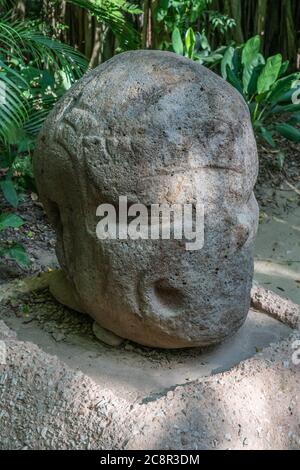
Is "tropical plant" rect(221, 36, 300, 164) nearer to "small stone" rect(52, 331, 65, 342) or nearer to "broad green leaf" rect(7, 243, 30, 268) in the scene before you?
"broad green leaf" rect(7, 243, 30, 268)

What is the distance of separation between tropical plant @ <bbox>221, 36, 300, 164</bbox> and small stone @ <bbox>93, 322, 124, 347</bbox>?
218 cm

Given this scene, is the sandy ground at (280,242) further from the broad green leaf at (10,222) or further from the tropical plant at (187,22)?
the broad green leaf at (10,222)

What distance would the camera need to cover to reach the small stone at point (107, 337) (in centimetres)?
210

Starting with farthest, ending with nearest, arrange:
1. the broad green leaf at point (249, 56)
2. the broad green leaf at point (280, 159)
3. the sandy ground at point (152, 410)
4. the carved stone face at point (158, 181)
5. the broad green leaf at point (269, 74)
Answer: the broad green leaf at point (280, 159) → the broad green leaf at point (249, 56) → the broad green leaf at point (269, 74) → the carved stone face at point (158, 181) → the sandy ground at point (152, 410)

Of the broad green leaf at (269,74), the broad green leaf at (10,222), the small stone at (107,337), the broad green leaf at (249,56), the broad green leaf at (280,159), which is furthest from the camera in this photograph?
the broad green leaf at (280,159)

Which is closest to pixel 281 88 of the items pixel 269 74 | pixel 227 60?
pixel 269 74

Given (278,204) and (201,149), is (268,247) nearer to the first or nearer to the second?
(278,204)

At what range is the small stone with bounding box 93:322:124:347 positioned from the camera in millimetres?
2100

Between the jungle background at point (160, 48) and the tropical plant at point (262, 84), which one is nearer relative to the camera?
the jungle background at point (160, 48)

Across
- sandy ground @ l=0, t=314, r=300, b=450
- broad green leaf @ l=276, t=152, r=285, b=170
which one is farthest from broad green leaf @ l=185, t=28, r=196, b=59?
sandy ground @ l=0, t=314, r=300, b=450

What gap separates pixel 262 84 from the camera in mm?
3807

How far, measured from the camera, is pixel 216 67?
4789mm

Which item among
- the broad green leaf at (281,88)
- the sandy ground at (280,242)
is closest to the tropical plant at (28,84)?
the broad green leaf at (281,88)

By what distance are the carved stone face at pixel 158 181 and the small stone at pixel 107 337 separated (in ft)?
0.29
